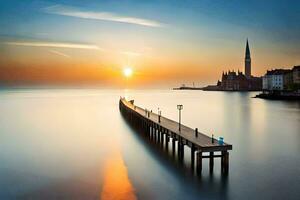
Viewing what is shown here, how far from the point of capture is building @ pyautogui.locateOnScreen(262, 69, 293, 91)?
129250mm

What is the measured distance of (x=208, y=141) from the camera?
17.1 metres

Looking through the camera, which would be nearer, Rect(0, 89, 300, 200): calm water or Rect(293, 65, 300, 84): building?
Rect(0, 89, 300, 200): calm water

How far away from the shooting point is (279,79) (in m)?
135

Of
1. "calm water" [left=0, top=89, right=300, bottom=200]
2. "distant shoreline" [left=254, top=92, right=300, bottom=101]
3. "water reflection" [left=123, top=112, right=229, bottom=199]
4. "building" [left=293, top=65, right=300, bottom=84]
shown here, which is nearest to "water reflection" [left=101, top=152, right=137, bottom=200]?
"calm water" [left=0, top=89, right=300, bottom=200]

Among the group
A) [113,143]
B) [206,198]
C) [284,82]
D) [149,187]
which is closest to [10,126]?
[113,143]

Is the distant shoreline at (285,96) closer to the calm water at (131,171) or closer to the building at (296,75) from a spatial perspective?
the building at (296,75)

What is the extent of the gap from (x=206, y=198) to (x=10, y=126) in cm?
3380

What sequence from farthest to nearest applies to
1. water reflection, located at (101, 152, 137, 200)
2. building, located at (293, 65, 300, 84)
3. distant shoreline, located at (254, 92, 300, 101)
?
1. building, located at (293, 65, 300, 84)
2. distant shoreline, located at (254, 92, 300, 101)
3. water reflection, located at (101, 152, 137, 200)

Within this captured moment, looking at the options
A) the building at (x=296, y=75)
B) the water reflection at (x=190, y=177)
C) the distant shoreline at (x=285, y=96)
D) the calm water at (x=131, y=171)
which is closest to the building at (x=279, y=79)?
the building at (x=296, y=75)

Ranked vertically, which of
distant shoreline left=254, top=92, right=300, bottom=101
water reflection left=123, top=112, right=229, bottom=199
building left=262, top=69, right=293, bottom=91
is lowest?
water reflection left=123, top=112, right=229, bottom=199

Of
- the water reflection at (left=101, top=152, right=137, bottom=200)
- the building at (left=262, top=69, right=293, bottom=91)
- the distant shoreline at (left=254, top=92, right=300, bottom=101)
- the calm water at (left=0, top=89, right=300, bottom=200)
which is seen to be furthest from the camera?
the building at (left=262, top=69, right=293, bottom=91)

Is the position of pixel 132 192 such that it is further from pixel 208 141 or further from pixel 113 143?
pixel 113 143

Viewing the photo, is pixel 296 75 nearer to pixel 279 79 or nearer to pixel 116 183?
pixel 279 79

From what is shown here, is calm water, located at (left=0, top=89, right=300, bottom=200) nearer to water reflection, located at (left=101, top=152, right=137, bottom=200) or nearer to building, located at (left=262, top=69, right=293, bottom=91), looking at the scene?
water reflection, located at (left=101, top=152, right=137, bottom=200)
